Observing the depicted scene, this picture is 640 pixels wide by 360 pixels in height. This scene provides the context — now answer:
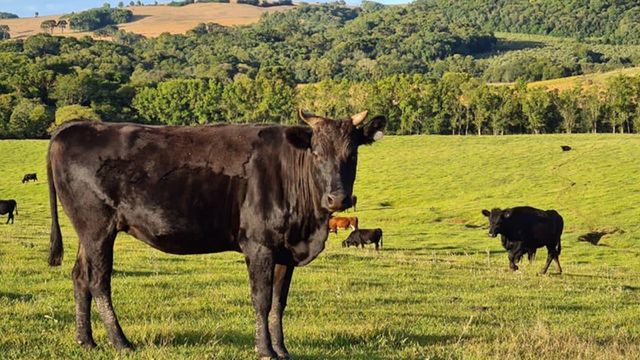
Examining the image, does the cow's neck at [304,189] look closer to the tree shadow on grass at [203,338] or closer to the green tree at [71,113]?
the tree shadow on grass at [203,338]

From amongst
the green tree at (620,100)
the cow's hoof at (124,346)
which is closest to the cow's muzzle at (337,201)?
the cow's hoof at (124,346)

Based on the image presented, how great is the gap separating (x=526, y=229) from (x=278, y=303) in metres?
18.8

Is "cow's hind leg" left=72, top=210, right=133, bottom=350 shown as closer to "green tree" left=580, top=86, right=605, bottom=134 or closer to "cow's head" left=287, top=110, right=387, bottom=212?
"cow's head" left=287, top=110, right=387, bottom=212

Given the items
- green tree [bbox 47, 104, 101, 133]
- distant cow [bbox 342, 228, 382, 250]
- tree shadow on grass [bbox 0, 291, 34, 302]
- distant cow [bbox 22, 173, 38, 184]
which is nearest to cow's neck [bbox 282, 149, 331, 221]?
tree shadow on grass [bbox 0, 291, 34, 302]

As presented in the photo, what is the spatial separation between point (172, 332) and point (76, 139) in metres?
2.48

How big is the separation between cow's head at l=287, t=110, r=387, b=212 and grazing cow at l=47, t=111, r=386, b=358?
11mm

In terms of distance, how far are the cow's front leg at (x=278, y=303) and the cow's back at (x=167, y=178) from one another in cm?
65

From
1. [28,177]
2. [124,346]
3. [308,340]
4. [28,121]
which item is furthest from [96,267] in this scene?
[28,121]

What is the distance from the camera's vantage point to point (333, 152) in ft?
23.9

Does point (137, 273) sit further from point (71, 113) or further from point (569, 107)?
point (71, 113)

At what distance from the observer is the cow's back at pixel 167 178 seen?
302 inches

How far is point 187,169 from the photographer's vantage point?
7.78 metres

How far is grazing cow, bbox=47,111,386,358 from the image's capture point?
7.45 meters

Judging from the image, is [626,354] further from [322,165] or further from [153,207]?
[153,207]
